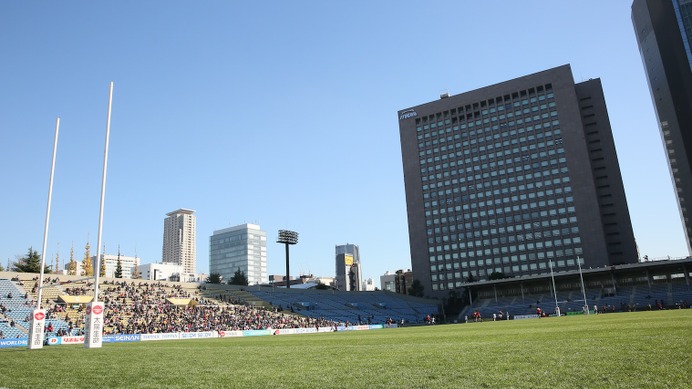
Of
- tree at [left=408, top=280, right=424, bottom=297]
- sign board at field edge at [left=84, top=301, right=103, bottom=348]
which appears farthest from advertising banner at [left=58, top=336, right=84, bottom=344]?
tree at [left=408, top=280, right=424, bottom=297]

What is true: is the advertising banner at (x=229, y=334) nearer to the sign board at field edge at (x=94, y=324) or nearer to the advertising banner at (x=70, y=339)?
the advertising banner at (x=70, y=339)

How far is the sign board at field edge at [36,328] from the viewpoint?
26.7m

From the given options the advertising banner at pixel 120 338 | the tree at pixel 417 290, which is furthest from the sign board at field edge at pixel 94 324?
the tree at pixel 417 290

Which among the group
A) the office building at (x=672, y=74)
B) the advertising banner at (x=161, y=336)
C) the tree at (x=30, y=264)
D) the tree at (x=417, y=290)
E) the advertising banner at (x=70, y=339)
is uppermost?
the office building at (x=672, y=74)

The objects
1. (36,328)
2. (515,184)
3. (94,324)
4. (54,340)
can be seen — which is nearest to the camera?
(94,324)

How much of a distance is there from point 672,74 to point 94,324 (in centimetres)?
16953

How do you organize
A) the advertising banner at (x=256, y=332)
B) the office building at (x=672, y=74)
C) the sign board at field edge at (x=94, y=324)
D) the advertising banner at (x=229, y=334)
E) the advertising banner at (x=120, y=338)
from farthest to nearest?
the office building at (x=672, y=74)
the advertising banner at (x=256, y=332)
the advertising banner at (x=229, y=334)
the advertising banner at (x=120, y=338)
the sign board at field edge at (x=94, y=324)

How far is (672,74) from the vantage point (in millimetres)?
147500

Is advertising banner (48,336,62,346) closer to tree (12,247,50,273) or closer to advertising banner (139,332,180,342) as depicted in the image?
advertising banner (139,332,180,342)

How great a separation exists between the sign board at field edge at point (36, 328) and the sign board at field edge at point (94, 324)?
11.3 ft

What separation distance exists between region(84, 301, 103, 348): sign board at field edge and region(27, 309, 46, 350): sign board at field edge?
3442 mm

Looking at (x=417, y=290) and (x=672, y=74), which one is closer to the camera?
(x=672, y=74)

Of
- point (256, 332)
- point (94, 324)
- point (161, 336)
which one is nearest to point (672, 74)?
point (256, 332)

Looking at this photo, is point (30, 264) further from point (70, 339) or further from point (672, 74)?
point (672, 74)
